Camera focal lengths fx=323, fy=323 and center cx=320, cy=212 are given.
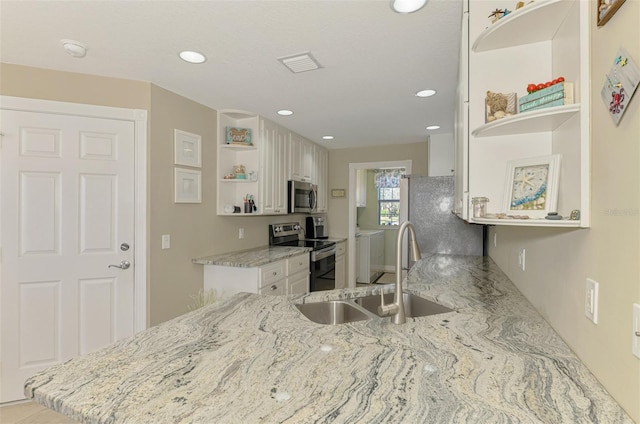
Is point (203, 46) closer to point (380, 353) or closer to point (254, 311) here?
point (254, 311)

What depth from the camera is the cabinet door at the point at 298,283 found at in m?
3.40

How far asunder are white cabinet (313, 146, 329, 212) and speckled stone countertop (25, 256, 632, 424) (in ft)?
11.9

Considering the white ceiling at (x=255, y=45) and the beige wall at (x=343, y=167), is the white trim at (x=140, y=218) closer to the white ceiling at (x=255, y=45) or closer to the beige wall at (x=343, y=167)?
the white ceiling at (x=255, y=45)

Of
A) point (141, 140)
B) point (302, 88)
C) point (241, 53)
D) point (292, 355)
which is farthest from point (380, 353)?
point (141, 140)

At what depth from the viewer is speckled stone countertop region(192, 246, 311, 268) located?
2.87 m

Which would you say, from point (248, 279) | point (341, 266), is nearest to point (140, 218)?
point (248, 279)

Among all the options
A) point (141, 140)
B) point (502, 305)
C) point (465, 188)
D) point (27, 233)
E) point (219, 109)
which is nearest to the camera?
point (465, 188)

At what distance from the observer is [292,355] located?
1.00 m

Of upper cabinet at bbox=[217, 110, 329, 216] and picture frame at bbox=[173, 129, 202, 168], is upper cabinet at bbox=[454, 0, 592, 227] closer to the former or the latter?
picture frame at bbox=[173, 129, 202, 168]

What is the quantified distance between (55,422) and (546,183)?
2.97 m

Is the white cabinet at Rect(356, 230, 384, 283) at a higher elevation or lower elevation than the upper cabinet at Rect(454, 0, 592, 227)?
lower

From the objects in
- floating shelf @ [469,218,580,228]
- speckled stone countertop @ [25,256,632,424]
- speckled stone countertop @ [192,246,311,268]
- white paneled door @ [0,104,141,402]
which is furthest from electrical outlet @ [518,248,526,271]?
white paneled door @ [0,104,141,402]

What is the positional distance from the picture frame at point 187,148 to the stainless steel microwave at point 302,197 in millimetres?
1283

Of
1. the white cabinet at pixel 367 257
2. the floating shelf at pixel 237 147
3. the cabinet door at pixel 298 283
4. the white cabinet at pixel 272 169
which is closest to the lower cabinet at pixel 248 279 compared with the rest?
the cabinet door at pixel 298 283
